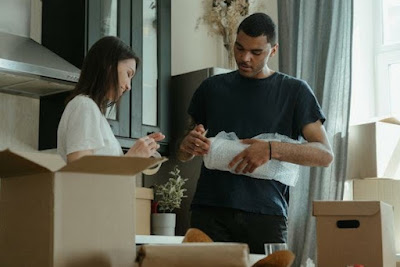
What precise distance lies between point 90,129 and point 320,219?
653 mm

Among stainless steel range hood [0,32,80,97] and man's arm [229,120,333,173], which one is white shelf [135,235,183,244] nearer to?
stainless steel range hood [0,32,80,97]

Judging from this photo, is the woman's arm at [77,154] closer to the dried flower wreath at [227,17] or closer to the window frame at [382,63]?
the dried flower wreath at [227,17]

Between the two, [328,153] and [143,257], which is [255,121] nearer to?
[328,153]

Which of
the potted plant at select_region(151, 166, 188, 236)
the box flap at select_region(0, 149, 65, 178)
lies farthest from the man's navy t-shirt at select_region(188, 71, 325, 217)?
the potted plant at select_region(151, 166, 188, 236)

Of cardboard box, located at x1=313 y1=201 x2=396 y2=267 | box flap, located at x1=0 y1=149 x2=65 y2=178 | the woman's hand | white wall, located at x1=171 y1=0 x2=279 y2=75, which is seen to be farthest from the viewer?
white wall, located at x1=171 y1=0 x2=279 y2=75

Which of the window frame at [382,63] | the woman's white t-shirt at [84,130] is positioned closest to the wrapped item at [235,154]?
the woman's white t-shirt at [84,130]

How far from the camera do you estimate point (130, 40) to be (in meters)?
3.66

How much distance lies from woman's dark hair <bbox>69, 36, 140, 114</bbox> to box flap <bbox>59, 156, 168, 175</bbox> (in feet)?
3.10

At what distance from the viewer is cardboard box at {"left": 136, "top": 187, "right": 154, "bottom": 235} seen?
351 cm

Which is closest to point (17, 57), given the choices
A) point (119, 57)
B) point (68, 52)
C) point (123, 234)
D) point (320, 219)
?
point (68, 52)

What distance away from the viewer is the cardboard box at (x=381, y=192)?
10.7ft

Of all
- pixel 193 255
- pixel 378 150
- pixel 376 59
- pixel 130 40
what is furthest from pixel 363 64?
pixel 193 255

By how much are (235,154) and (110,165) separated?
3.41ft

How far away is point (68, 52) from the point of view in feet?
11.3
